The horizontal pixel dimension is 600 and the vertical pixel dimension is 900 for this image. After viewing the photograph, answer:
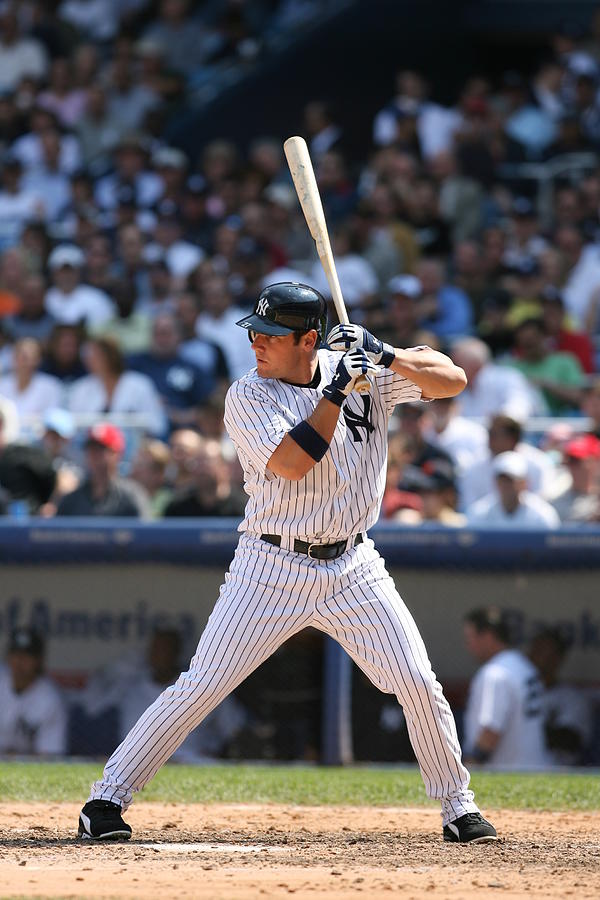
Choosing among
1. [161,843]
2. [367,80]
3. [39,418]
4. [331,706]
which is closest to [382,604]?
[161,843]

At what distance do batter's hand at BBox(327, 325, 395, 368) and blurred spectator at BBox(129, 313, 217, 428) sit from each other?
18.0ft

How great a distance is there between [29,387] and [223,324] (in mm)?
1404

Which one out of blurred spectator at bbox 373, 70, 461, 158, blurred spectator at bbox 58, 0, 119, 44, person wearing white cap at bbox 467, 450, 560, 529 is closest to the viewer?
person wearing white cap at bbox 467, 450, 560, 529

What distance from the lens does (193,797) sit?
5422 millimetres

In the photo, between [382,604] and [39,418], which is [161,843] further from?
[39,418]

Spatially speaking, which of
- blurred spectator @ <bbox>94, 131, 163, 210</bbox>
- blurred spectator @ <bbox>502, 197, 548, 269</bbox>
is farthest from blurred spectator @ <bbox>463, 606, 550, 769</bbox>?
blurred spectator @ <bbox>94, 131, 163, 210</bbox>

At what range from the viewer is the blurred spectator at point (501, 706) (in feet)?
21.9

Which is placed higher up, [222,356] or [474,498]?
[222,356]

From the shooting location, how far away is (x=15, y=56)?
14031 millimetres

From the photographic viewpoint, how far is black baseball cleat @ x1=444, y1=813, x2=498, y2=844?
4.29 m

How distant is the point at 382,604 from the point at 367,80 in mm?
11048

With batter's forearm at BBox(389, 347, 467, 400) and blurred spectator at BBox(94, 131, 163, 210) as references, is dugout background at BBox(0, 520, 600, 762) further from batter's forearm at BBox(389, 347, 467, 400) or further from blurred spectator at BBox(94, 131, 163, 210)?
blurred spectator at BBox(94, 131, 163, 210)

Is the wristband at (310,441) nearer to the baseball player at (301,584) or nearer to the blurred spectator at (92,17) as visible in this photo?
the baseball player at (301,584)

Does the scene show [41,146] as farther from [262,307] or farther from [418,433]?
[262,307]
